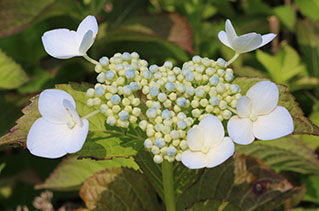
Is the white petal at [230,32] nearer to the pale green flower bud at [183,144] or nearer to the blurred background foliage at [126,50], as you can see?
the pale green flower bud at [183,144]

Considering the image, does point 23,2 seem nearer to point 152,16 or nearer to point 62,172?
point 152,16

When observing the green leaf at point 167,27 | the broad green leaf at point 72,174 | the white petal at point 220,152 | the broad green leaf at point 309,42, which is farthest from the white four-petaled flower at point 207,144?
the broad green leaf at point 309,42

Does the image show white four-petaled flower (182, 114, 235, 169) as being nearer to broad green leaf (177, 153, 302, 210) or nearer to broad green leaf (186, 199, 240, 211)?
broad green leaf (186, 199, 240, 211)

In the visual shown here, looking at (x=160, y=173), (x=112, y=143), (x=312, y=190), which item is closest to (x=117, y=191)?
(x=160, y=173)

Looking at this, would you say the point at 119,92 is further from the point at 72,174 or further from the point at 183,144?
the point at 72,174

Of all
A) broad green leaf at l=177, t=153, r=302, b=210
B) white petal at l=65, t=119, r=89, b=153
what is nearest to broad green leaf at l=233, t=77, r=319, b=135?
broad green leaf at l=177, t=153, r=302, b=210

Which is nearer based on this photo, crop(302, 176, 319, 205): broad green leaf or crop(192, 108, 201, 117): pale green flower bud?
crop(192, 108, 201, 117): pale green flower bud
